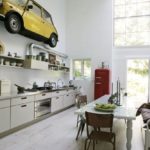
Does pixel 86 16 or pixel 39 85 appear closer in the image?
pixel 39 85

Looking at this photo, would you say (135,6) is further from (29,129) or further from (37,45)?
(29,129)

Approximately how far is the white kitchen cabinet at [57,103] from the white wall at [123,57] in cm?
295

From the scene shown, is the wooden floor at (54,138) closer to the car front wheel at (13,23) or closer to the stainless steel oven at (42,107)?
the stainless steel oven at (42,107)

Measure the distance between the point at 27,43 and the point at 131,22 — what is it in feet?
15.9

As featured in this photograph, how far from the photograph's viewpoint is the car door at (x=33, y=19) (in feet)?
15.9

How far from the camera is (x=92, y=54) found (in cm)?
845

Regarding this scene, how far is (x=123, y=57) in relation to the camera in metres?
8.11

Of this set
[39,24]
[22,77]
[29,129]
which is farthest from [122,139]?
[39,24]

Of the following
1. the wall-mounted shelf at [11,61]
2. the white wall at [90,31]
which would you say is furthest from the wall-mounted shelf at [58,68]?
the wall-mounted shelf at [11,61]

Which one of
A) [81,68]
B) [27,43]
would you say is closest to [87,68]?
[81,68]

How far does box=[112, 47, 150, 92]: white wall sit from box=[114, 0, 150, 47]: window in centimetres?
27

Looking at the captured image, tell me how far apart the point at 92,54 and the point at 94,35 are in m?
0.87

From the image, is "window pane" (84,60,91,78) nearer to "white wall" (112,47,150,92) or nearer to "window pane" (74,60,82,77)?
"window pane" (74,60,82,77)

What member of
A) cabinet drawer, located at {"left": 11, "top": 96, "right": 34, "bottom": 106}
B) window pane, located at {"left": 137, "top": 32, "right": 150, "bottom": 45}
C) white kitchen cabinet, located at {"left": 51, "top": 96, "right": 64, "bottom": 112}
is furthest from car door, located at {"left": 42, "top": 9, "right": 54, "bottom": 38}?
window pane, located at {"left": 137, "top": 32, "right": 150, "bottom": 45}
